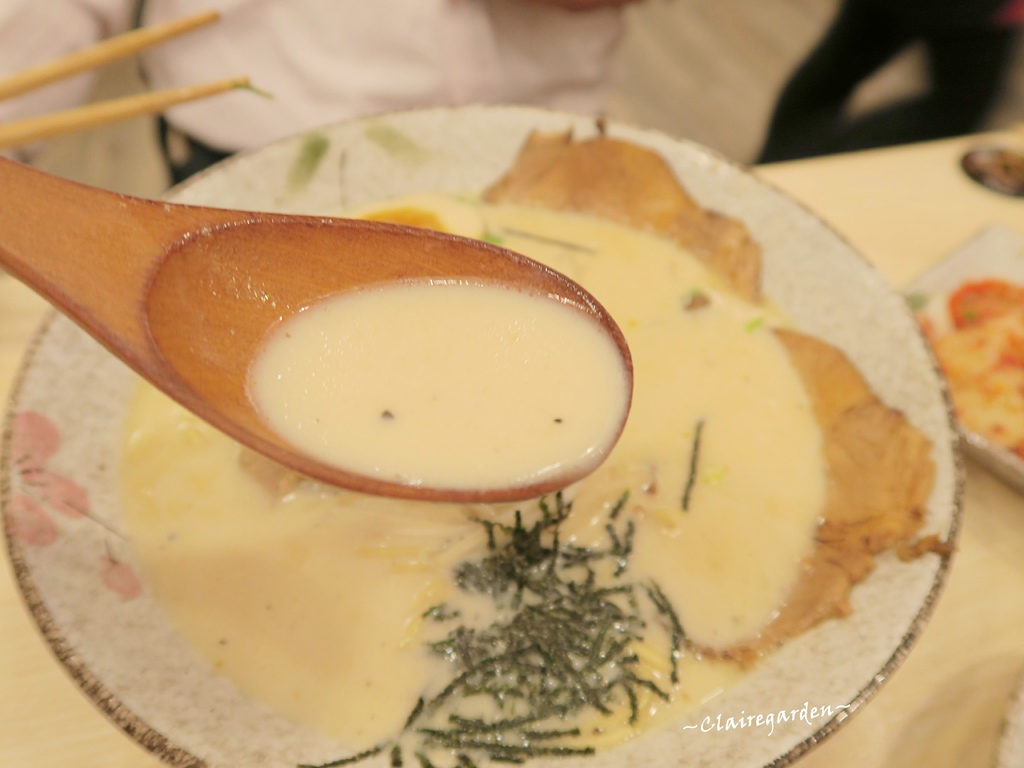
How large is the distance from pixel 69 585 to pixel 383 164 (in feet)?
2.96

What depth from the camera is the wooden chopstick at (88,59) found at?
1086 millimetres

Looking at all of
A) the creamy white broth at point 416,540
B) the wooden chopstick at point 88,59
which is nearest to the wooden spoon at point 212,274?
the creamy white broth at point 416,540

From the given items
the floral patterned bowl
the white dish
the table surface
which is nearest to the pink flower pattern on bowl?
the floral patterned bowl

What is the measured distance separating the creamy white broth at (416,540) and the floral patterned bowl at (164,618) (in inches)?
1.4

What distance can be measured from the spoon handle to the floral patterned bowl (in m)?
0.34

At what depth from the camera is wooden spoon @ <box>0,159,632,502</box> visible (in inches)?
30.4

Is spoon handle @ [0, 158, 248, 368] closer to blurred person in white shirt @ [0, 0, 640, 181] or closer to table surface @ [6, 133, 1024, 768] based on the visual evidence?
table surface @ [6, 133, 1024, 768]

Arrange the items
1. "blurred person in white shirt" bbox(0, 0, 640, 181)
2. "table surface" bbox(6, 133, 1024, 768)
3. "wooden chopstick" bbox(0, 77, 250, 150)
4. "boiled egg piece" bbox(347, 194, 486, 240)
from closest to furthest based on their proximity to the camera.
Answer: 1. "table surface" bbox(6, 133, 1024, 768)
2. "wooden chopstick" bbox(0, 77, 250, 150)
3. "boiled egg piece" bbox(347, 194, 486, 240)
4. "blurred person in white shirt" bbox(0, 0, 640, 181)

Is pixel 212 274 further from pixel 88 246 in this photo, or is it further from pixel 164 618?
pixel 164 618

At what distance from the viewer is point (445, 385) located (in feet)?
3.01

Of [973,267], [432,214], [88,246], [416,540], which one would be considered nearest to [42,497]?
[88,246]

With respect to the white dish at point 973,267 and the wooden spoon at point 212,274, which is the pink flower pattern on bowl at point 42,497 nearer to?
the wooden spoon at point 212,274

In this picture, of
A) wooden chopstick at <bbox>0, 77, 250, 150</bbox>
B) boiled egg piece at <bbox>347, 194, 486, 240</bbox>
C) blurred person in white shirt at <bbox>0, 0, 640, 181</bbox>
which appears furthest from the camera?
blurred person in white shirt at <bbox>0, 0, 640, 181</bbox>

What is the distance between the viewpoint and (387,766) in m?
0.85
